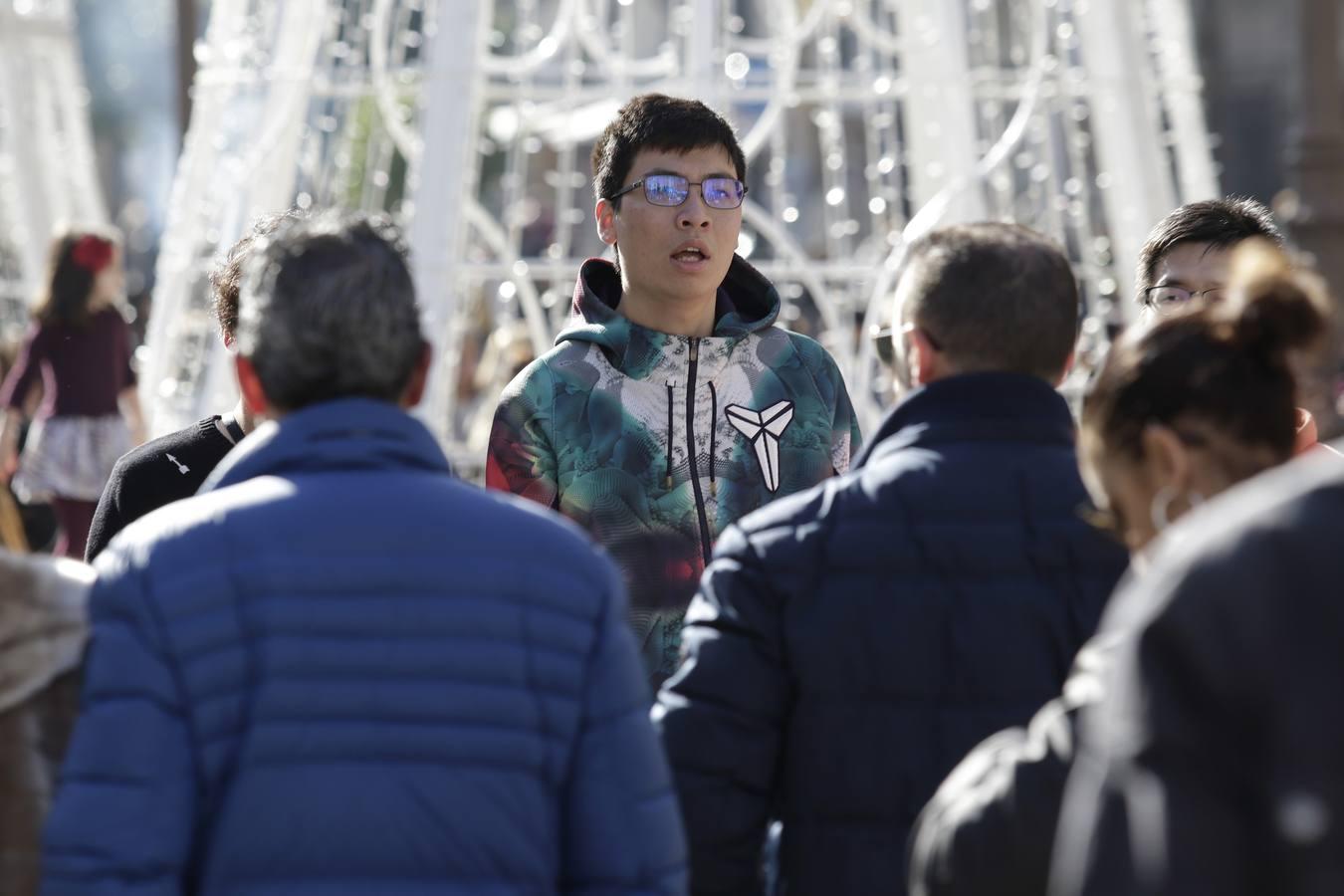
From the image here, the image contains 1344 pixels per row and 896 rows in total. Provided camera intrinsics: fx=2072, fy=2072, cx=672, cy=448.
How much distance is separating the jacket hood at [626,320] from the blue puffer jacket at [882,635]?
1.05m

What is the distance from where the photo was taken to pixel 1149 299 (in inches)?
151

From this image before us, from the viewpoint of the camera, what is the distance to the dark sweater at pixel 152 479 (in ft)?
12.0

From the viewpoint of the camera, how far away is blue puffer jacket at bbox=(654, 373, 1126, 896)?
2533 millimetres

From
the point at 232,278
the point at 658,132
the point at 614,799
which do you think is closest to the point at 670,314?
the point at 658,132

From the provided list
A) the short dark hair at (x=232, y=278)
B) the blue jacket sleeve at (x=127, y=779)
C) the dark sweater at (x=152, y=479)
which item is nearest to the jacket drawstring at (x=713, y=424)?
the short dark hair at (x=232, y=278)

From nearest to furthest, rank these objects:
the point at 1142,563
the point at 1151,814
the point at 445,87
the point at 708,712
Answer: the point at 1151,814 → the point at 1142,563 → the point at 708,712 → the point at 445,87

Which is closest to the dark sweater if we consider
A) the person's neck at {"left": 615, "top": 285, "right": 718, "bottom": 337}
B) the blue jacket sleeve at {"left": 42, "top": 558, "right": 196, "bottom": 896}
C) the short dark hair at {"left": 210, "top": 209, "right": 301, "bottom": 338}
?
the short dark hair at {"left": 210, "top": 209, "right": 301, "bottom": 338}

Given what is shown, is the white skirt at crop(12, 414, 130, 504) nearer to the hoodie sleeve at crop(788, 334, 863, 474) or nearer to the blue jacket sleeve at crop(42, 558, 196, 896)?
the hoodie sleeve at crop(788, 334, 863, 474)

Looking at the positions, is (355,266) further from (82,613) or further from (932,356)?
(932,356)

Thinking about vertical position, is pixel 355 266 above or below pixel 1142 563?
above

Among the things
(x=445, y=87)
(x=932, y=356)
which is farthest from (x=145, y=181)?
(x=932, y=356)

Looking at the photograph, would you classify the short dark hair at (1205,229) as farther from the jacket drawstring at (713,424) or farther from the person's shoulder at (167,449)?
the person's shoulder at (167,449)

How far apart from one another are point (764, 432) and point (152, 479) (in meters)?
1.09

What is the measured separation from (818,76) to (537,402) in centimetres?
339
